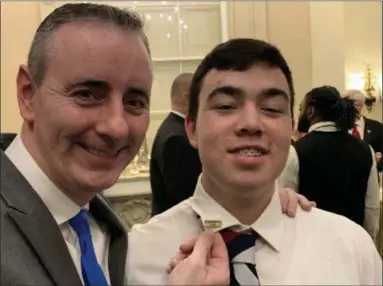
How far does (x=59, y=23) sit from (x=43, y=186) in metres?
0.30

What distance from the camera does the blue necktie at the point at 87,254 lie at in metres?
0.97

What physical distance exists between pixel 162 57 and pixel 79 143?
3.62 m

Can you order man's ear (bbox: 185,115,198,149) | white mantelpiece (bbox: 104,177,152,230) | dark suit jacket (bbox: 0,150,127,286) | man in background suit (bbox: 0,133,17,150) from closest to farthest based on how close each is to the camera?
dark suit jacket (bbox: 0,150,127,286)
man in background suit (bbox: 0,133,17,150)
man's ear (bbox: 185,115,198,149)
white mantelpiece (bbox: 104,177,152,230)

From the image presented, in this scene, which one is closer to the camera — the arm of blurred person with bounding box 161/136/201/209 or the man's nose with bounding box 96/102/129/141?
the man's nose with bounding box 96/102/129/141

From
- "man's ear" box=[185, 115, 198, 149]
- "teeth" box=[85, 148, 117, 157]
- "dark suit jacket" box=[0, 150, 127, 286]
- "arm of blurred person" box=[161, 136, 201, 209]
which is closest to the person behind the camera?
"dark suit jacket" box=[0, 150, 127, 286]

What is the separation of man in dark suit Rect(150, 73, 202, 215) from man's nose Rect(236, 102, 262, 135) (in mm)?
1102

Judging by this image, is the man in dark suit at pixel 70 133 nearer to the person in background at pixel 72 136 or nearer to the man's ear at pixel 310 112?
the person in background at pixel 72 136

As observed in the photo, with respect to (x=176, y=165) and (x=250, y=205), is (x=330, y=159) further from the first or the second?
(x=250, y=205)

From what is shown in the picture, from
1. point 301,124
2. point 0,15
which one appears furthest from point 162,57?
point 301,124

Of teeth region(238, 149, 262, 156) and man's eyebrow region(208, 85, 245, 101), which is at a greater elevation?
man's eyebrow region(208, 85, 245, 101)

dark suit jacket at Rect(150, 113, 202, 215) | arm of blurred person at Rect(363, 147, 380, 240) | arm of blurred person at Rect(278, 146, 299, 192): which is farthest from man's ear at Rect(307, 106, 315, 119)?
dark suit jacket at Rect(150, 113, 202, 215)

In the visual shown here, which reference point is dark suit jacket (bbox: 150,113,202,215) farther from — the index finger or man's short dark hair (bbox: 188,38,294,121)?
the index finger

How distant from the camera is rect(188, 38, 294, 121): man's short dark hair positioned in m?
1.13

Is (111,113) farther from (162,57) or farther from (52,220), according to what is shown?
(162,57)
